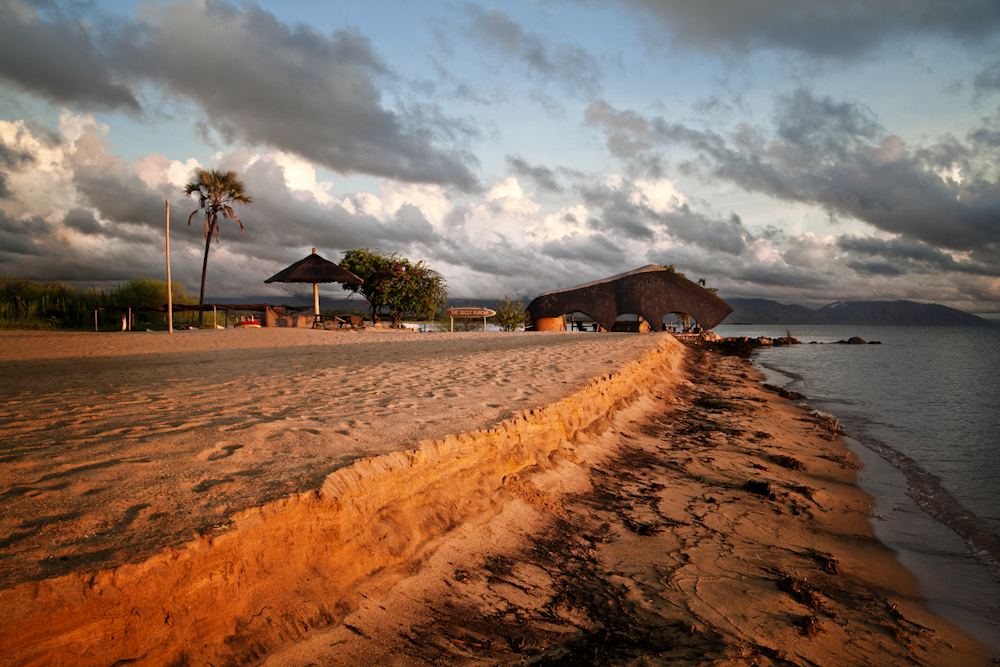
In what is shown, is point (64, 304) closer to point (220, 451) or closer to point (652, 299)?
point (220, 451)

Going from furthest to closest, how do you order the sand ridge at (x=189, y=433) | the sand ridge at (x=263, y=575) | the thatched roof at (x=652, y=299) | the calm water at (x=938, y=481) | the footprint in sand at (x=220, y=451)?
the thatched roof at (x=652, y=299) → the calm water at (x=938, y=481) → the footprint in sand at (x=220, y=451) → the sand ridge at (x=189, y=433) → the sand ridge at (x=263, y=575)

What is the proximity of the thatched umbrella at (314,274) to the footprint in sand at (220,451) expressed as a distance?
1861 cm

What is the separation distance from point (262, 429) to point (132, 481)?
1.06 meters

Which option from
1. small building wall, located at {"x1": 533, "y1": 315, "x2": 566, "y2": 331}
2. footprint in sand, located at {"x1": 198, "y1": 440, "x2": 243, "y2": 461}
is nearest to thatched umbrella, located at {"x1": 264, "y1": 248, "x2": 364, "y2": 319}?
small building wall, located at {"x1": 533, "y1": 315, "x2": 566, "y2": 331}

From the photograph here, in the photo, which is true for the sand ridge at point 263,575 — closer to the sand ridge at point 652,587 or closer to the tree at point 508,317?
the sand ridge at point 652,587

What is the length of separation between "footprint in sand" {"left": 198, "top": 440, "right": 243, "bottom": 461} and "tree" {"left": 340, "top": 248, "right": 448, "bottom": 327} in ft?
78.9

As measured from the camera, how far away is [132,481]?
2637 mm

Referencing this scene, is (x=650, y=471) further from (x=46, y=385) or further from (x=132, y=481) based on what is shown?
(x=46, y=385)

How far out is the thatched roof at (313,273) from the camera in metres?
21.3

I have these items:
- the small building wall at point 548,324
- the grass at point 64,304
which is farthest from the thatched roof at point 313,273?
the small building wall at point 548,324

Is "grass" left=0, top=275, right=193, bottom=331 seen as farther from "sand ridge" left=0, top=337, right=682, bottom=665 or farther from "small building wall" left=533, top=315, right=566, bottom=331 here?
"sand ridge" left=0, top=337, right=682, bottom=665

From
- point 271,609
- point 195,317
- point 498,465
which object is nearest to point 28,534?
point 271,609

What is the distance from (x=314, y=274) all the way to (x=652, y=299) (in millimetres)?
20833

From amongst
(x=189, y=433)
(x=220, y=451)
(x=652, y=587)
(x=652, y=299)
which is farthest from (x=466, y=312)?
(x=652, y=587)
